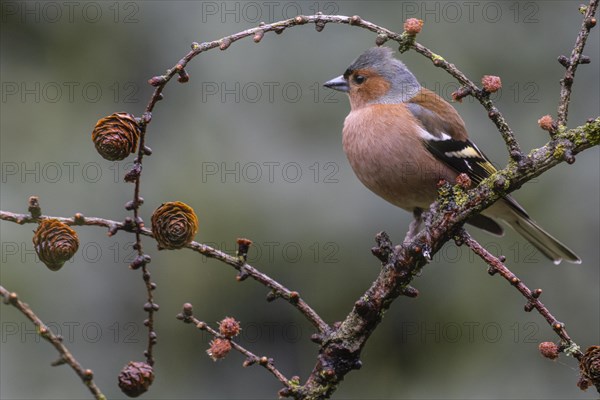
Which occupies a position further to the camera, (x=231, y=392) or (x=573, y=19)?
(x=573, y=19)

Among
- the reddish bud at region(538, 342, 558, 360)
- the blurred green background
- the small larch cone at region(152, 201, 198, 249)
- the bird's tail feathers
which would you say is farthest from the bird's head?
the reddish bud at region(538, 342, 558, 360)

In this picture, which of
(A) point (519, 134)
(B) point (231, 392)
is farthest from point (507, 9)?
(B) point (231, 392)

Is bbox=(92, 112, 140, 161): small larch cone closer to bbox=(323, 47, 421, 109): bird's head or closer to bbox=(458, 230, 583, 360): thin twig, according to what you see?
bbox=(458, 230, 583, 360): thin twig

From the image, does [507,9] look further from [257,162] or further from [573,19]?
[257,162]

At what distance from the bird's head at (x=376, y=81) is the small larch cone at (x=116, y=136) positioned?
207 centimetres

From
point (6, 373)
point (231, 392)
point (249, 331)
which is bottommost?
point (6, 373)

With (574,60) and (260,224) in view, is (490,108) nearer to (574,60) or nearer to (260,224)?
(574,60)

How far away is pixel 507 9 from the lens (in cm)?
472

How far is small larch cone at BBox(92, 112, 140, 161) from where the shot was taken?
1839 mm

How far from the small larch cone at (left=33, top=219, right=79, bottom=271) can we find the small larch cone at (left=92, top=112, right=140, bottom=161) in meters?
0.21

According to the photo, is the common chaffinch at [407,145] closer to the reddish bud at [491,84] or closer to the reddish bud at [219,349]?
the reddish bud at [491,84]

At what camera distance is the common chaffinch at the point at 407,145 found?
334cm

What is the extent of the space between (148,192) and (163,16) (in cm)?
117

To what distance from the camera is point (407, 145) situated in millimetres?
3482
